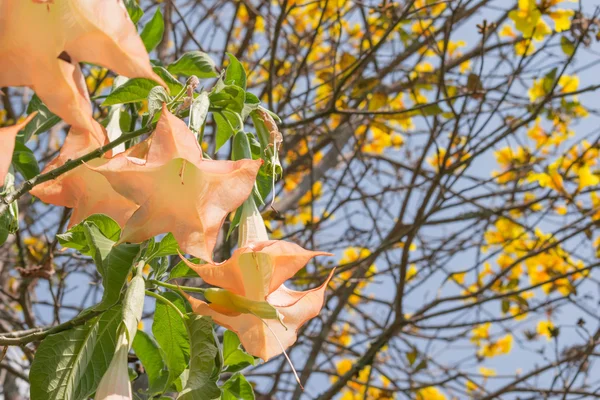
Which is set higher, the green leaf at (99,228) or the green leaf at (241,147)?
the green leaf at (241,147)

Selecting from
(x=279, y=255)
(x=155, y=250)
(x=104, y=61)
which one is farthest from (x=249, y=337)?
(x=104, y=61)

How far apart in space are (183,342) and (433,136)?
1528mm

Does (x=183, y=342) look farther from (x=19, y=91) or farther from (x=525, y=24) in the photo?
(x=19, y=91)

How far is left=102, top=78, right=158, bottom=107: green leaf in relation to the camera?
34.3 inches

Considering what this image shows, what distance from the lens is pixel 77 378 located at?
772 millimetres

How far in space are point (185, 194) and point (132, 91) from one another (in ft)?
1.03

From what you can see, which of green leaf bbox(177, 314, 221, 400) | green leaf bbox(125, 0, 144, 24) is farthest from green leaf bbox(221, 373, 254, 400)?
green leaf bbox(125, 0, 144, 24)

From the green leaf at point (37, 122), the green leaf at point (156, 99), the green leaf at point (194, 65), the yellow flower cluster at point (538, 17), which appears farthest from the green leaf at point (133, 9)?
the yellow flower cluster at point (538, 17)

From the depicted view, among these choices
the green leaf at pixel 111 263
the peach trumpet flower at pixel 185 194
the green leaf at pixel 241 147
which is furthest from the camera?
the green leaf at pixel 241 147

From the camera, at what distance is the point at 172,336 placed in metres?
0.90

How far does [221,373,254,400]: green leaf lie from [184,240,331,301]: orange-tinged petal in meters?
0.36

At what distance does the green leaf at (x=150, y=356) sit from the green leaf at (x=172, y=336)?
108 millimetres

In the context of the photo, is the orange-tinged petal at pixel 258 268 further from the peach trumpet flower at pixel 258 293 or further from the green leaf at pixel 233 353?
the green leaf at pixel 233 353

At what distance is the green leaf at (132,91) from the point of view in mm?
871
